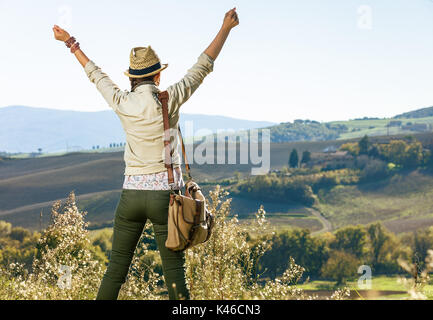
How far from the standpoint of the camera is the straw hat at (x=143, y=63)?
11.0 ft

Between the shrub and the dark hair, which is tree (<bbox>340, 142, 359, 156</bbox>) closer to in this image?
the shrub

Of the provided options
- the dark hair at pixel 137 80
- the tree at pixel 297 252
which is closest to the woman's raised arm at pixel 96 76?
the dark hair at pixel 137 80

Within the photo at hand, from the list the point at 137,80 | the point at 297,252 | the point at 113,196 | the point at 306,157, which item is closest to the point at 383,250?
the point at 297,252

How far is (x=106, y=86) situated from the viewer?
3.43 m

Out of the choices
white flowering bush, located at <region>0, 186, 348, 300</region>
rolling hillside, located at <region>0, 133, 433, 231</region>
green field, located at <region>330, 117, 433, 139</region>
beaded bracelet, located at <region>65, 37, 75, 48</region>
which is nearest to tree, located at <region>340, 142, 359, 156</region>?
rolling hillside, located at <region>0, 133, 433, 231</region>

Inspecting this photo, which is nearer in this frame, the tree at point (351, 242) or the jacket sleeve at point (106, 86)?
the jacket sleeve at point (106, 86)

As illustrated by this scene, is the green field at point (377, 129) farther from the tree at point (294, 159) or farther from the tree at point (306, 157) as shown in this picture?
the tree at point (294, 159)

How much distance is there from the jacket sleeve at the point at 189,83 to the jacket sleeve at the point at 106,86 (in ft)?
1.15

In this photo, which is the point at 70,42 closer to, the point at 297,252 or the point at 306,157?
the point at 297,252

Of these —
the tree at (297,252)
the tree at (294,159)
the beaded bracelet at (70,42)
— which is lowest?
the tree at (297,252)

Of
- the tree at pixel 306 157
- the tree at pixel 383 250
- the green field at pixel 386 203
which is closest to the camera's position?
the tree at pixel 383 250

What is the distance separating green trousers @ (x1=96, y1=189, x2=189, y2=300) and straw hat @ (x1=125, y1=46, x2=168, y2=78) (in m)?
0.81

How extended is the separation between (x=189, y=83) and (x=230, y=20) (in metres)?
0.55

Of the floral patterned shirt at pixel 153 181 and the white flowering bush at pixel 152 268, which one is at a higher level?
the floral patterned shirt at pixel 153 181
